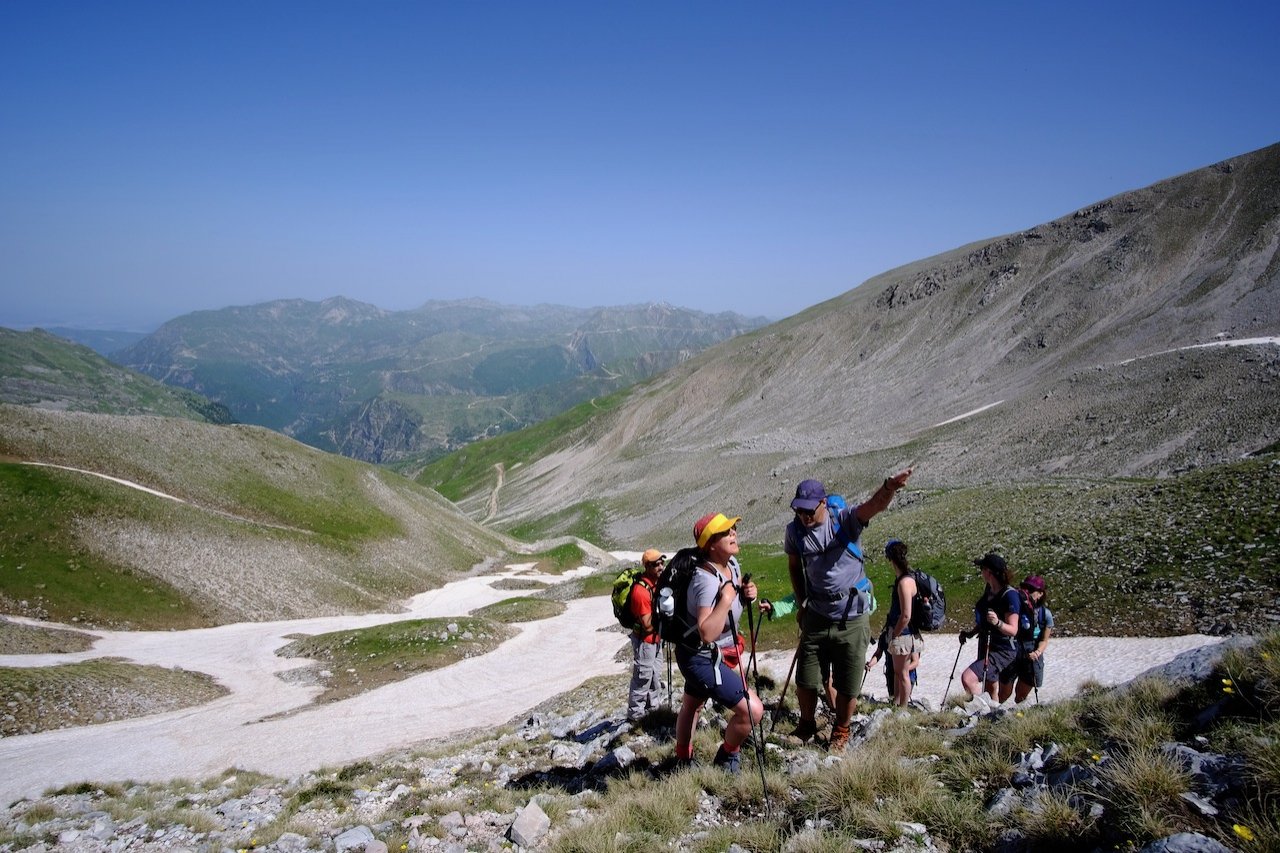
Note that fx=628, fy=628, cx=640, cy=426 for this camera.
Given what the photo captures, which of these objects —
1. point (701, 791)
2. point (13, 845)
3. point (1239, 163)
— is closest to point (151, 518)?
point (13, 845)

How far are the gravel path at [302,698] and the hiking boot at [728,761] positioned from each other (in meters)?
9.69

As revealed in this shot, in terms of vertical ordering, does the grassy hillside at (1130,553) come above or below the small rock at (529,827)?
below

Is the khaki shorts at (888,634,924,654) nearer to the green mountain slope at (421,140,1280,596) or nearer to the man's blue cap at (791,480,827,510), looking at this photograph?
the man's blue cap at (791,480,827,510)

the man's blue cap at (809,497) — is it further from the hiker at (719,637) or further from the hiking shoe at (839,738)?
the hiking shoe at (839,738)

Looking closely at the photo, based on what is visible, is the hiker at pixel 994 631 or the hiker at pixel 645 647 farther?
the hiker at pixel 994 631

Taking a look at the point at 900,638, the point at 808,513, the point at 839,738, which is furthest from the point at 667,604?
the point at 900,638

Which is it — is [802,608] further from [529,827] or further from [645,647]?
[645,647]

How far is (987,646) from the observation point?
491 inches

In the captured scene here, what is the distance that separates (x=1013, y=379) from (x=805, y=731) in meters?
79.5

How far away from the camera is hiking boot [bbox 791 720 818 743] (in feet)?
31.1

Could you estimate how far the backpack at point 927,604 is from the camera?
1202cm

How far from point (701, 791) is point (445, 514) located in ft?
215

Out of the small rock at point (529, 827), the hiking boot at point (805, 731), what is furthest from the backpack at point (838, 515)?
the small rock at point (529, 827)

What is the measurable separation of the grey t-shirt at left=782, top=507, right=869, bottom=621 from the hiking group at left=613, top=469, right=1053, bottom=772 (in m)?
0.01
